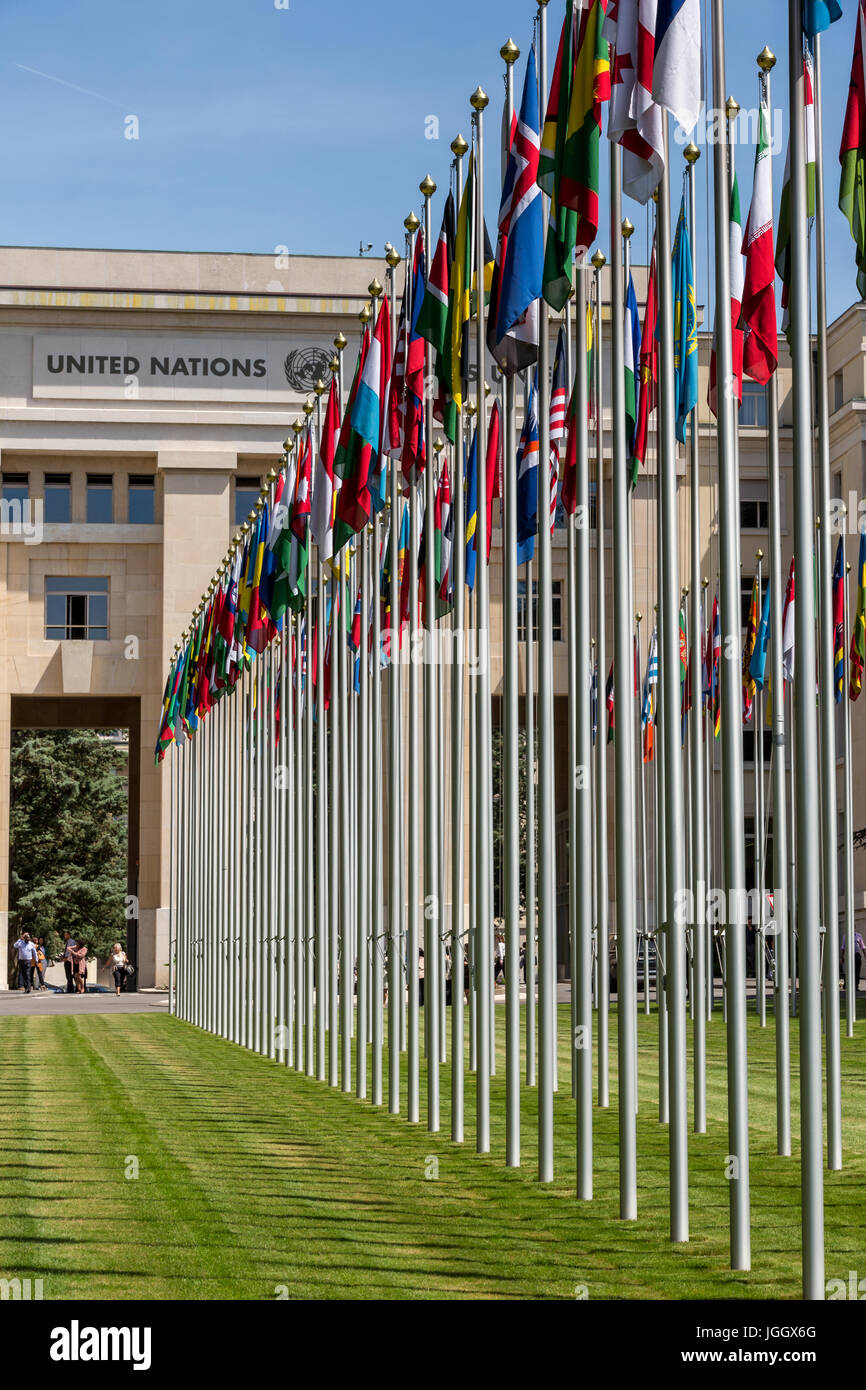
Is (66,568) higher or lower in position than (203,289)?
lower

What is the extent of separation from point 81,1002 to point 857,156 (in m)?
48.2

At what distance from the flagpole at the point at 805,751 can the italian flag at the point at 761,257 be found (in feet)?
16.4

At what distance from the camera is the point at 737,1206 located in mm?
10656

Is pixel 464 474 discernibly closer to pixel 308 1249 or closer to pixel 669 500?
pixel 669 500

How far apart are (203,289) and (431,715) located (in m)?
51.8

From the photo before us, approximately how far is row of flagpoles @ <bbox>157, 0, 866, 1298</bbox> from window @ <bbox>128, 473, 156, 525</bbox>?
3862 cm

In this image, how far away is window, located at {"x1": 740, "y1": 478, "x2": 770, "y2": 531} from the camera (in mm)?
71188

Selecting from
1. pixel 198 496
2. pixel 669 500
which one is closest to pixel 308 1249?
pixel 669 500

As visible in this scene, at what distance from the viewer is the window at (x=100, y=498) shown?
229 ft

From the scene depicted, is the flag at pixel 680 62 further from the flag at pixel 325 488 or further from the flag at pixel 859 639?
the flag at pixel 859 639

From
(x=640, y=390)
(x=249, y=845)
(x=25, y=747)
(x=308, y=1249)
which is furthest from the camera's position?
(x=25, y=747)

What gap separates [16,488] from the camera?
6944 cm

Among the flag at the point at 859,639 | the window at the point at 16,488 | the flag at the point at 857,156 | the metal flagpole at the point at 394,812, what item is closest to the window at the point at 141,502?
the window at the point at 16,488
